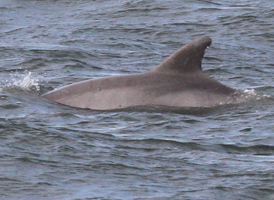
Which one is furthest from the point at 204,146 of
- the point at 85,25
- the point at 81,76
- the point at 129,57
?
the point at 85,25

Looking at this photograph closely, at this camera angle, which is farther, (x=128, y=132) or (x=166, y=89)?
(x=166, y=89)

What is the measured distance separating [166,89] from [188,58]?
0.69 m

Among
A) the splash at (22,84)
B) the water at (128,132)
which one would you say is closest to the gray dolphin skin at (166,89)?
the water at (128,132)

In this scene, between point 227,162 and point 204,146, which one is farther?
point 204,146

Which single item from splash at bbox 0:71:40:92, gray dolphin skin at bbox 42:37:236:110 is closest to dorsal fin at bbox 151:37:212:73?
gray dolphin skin at bbox 42:37:236:110

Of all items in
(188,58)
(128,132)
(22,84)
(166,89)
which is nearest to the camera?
(128,132)

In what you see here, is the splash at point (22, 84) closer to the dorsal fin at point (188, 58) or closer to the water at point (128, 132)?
the water at point (128, 132)

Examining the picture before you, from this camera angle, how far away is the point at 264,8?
992 inches

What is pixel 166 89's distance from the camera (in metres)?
12.1

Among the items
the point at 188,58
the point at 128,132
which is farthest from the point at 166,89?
the point at 128,132

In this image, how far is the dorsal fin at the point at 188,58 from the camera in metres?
11.8

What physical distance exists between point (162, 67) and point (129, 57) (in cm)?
646

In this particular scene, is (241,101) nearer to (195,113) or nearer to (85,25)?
(195,113)

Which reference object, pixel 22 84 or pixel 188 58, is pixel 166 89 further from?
pixel 22 84
